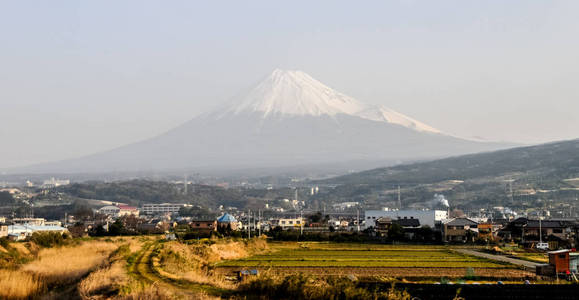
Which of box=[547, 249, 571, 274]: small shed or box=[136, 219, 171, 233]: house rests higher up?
box=[136, 219, 171, 233]: house

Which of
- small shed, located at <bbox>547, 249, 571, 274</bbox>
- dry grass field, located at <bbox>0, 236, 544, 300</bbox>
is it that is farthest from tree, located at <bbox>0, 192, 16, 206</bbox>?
small shed, located at <bbox>547, 249, 571, 274</bbox>

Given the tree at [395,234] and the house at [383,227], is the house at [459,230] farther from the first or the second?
the house at [383,227]

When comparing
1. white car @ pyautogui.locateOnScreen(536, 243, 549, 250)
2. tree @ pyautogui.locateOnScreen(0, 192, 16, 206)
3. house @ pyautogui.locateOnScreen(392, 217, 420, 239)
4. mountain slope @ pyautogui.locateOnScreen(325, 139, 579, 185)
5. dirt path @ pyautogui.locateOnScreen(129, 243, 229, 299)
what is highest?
mountain slope @ pyautogui.locateOnScreen(325, 139, 579, 185)

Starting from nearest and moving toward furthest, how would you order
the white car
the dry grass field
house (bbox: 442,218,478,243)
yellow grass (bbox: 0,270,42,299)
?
the dry grass field < yellow grass (bbox: 0,270,42,299) < the white car < house (bbox: 442,218,478,243)

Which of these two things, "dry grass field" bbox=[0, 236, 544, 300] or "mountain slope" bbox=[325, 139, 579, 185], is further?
"mountain slope" bbox=[325, 139, 579, 185]

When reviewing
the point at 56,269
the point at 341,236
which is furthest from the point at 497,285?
the point at 341,236

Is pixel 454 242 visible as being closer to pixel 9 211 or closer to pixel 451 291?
pixel 451 291

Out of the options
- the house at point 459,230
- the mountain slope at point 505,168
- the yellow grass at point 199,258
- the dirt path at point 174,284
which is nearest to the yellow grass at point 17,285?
the dirt path at point 174,284

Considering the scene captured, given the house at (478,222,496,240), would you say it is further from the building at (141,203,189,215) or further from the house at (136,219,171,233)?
the building at (141,203,189,215)

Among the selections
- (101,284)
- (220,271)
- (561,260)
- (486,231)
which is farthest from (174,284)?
(486,231)
